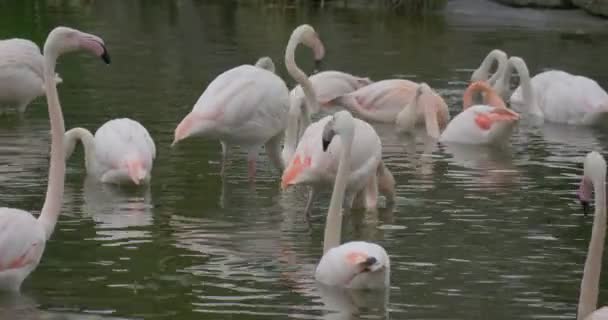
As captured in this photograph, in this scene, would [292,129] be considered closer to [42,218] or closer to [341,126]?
[341,126]

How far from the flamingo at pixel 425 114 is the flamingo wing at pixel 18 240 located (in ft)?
22.0

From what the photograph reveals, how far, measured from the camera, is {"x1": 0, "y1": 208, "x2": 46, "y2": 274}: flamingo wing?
7.40m

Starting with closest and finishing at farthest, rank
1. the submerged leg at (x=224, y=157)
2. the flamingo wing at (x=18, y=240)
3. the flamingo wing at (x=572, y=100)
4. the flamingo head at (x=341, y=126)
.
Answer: the flamingo wing at (x=18, y=240) → the flamingo head at (x=341, y=126) → the submerged leg at (x=224, y=157) → the flamingo wing at (x=572, y=100)

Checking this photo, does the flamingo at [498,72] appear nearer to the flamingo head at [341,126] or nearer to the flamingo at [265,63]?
the flamingo at [265,63]

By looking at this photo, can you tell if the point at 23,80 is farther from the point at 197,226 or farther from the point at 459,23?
the point at 459,23

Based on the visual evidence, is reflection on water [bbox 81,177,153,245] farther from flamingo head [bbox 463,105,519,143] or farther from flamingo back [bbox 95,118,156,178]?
flamingo head [bbox 463,105,519,143]

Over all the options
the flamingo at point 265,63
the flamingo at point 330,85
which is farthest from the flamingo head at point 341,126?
the flamingo at point 330,85

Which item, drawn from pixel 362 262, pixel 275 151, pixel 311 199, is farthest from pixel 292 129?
pixel 362 262

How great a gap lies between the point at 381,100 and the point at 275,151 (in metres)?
3.72

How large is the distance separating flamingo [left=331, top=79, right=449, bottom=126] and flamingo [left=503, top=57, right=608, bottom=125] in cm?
113

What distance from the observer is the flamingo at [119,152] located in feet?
34.8

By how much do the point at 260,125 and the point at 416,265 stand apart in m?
2.96

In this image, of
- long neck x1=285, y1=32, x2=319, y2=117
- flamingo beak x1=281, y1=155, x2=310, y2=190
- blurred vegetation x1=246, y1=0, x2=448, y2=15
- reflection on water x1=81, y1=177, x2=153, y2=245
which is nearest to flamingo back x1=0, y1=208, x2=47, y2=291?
reflection on water x1=81, y1=177, x2=153, y2=245

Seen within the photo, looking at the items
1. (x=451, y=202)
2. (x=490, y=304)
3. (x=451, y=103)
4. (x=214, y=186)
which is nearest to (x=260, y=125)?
(x=214, y=186)
